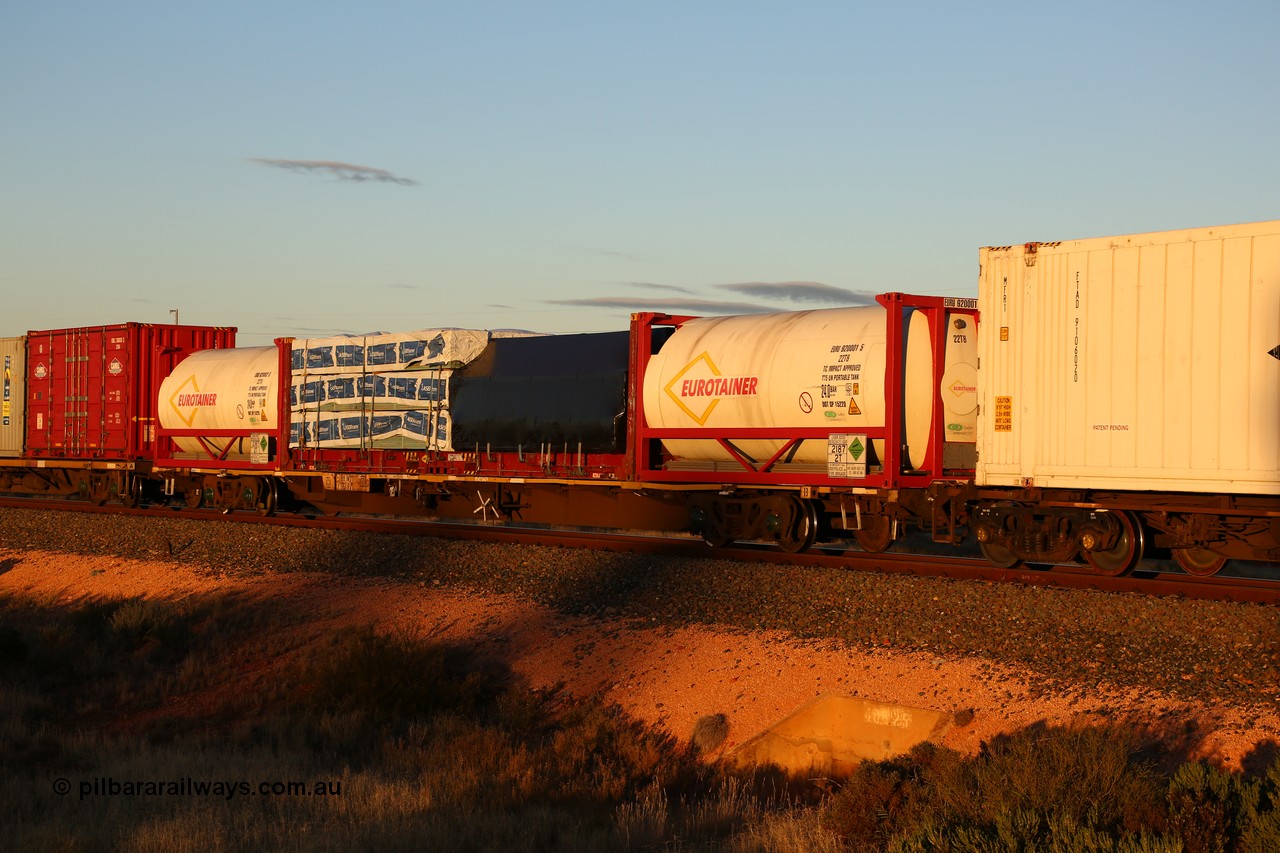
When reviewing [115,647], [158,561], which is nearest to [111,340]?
[158,561]

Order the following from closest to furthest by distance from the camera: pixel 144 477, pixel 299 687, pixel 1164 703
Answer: pixel 1164 703 < pixel 299 687 < pixel 144 477

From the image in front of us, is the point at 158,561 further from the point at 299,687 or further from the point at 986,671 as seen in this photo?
the point at 986,671

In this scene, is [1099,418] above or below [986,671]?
above

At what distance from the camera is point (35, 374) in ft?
99.0

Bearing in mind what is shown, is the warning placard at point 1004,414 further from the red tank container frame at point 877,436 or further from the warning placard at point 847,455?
the warning placard at point 847,455

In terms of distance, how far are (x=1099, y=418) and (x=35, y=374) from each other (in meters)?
26.4

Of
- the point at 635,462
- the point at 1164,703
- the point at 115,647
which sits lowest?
the point at 115,647

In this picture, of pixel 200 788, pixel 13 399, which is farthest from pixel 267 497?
pixel 200 788

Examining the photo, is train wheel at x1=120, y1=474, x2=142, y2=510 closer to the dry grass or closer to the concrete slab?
the dry grass

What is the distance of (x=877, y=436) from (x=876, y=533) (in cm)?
165

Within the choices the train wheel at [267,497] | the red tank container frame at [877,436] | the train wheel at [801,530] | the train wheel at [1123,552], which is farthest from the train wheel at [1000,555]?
the train wheel at [267,497]

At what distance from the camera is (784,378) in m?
16.6

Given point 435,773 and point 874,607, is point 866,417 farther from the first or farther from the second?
point 435,773

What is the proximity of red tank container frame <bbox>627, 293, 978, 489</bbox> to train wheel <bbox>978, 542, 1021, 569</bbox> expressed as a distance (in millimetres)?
1183
